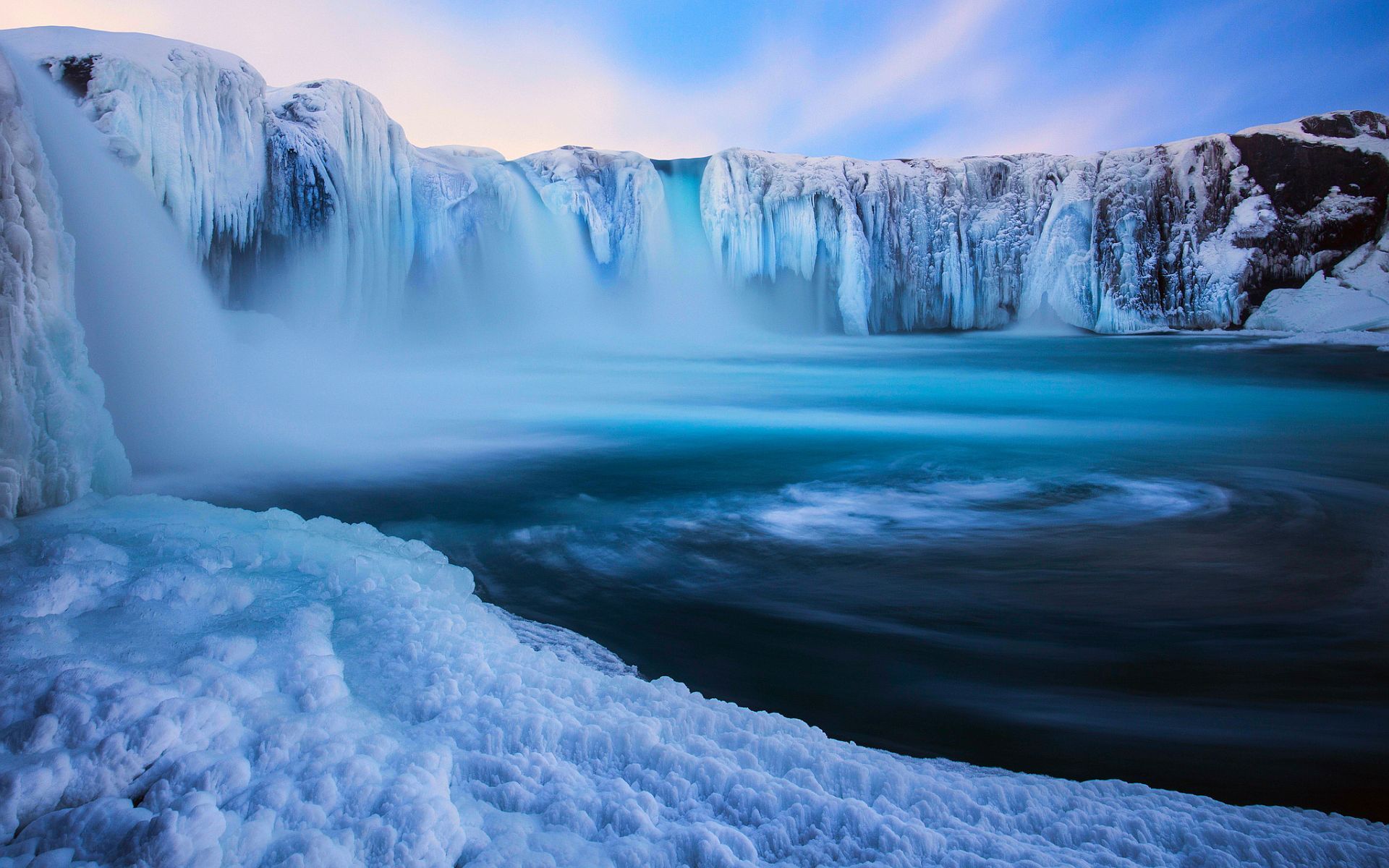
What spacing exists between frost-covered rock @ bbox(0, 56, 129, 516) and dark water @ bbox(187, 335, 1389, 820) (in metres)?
1.03

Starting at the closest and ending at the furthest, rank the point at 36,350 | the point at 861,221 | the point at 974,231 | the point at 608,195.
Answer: the point at 36,350
the point at 608,195
the point at 861,221
the point at 974,231

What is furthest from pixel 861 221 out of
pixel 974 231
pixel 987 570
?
pixel 987 570

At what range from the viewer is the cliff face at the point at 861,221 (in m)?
9.38

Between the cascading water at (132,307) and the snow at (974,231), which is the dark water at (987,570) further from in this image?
the snow at (974,231)

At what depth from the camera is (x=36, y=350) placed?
2.73m

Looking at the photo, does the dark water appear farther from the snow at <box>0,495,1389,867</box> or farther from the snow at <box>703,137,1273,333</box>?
the snow at <box>703,137,1273,333</box>

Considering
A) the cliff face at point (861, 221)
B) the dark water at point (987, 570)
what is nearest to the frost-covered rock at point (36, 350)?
the dark water at point (987, 570)

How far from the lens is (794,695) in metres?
2.11

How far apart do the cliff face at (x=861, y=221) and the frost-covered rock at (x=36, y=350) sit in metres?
6.33

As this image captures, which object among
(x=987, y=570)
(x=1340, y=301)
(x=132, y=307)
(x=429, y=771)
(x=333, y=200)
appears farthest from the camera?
(x=1340, y=301)

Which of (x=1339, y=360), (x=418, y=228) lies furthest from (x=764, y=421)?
(x=1339, y=360)

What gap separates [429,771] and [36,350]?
2449 mm

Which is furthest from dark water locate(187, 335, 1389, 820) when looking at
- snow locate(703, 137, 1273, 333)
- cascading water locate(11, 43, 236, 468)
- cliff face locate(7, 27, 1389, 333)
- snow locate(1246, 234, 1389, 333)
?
snow locate(703, 137, 1273, 333)

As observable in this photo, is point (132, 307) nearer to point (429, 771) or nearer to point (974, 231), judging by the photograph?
point (429, 771)
